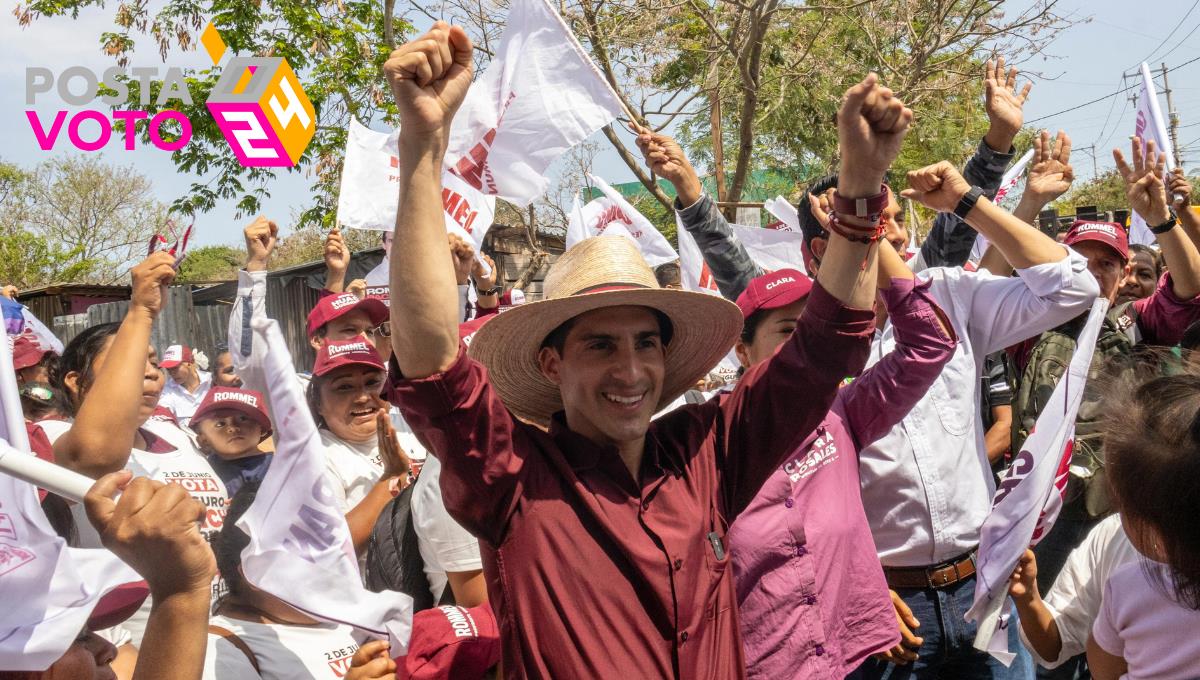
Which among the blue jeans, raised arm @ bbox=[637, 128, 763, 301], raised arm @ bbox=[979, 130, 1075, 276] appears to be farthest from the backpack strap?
raised arm @ bbox=[979, 130, 1075, 276]

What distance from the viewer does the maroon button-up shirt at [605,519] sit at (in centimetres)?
196

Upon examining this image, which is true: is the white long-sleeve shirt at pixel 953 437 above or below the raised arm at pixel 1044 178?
below

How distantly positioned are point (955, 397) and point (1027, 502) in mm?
738

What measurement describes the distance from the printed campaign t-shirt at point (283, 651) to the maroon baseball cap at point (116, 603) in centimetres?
39

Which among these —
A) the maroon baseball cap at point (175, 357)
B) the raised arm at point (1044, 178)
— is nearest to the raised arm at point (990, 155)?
the raised arm at point (1044, 178)

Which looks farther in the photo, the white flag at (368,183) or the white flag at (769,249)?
the white flag at (769,249)

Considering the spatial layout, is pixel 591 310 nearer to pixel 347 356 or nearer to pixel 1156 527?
pixel 1156 527

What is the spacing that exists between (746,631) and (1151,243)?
15.5 feet

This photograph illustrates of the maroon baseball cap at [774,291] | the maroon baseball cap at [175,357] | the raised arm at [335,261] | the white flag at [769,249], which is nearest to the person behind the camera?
the maroon baseball cap at [774,291]

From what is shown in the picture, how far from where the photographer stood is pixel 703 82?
1043 cm

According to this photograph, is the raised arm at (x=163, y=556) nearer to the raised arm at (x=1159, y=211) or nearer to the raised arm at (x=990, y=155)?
the raised arm at (x=990, y=155)

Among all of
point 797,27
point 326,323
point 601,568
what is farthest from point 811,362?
point 797,27

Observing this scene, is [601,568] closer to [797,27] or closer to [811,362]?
[811,362]

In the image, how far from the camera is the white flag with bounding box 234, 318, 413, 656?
2.37 m
